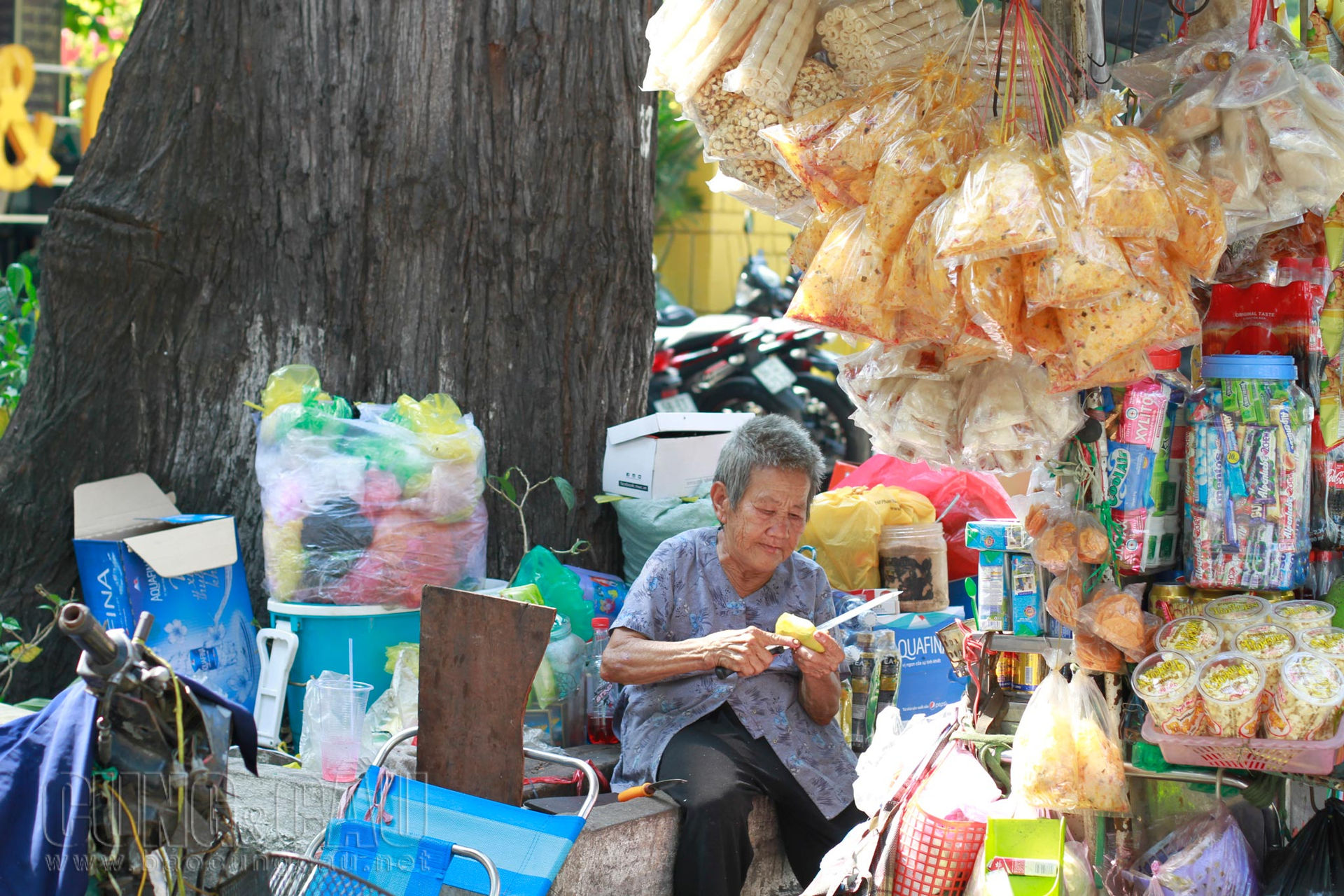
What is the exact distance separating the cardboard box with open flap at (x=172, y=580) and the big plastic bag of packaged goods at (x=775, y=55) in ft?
6.87

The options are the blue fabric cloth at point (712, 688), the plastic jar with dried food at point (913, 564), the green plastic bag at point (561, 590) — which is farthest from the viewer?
the plastic jar with dried food at point (913, 564)

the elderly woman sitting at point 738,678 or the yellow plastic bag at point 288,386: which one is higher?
the yellow plastic bag at point 288,386

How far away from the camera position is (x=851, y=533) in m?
4.16

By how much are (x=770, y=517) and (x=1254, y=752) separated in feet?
4.56

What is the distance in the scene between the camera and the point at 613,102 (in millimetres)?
4367

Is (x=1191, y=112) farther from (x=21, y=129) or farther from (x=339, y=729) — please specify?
(x=21, y=129)

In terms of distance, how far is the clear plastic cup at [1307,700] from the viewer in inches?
77.3

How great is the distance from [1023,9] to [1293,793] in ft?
5.78

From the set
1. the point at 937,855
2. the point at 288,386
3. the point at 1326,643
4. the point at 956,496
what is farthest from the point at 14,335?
the point at 1326,643

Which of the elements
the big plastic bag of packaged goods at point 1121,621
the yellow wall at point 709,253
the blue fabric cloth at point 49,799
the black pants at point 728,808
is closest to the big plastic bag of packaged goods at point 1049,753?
the big plastic bag of packaged goods at point 1121,621

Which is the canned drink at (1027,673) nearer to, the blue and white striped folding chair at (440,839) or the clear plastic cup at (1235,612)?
the clear plastic cup at (1235,612)

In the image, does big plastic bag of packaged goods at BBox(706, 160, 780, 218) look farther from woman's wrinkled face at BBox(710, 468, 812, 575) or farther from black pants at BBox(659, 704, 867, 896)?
black pants at BBox(659, 704, 867, 896)

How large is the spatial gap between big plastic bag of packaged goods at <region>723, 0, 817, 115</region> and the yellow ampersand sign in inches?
335

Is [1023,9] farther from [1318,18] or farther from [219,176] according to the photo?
[219,176]
